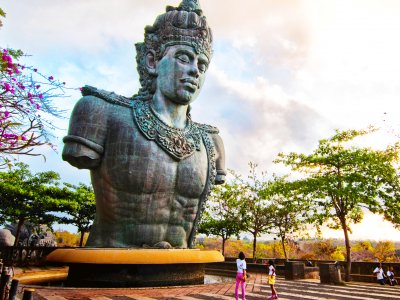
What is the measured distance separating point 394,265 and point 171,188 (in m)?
14.4

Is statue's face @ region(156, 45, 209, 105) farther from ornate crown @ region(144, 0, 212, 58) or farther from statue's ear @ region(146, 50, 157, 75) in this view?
statue's ear @ region(146, 50, 157, 75)

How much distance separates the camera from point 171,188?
9.07 m

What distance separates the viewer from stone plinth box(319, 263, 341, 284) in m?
12.5

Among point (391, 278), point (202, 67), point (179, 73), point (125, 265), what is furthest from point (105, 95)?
point (391, 278)

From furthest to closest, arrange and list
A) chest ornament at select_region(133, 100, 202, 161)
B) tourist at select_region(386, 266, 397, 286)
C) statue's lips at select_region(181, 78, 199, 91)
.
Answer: tourist at select_region(386, 266, 397, 286), statue's lips at select_region(181, 78, 199, 91), chest ornament at select_region(133, 100, 202, 161)

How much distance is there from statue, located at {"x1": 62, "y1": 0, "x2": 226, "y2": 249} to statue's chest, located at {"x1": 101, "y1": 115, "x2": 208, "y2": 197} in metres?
0.02

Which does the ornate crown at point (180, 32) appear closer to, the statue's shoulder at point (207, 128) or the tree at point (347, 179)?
the statue's shoulder at point (207, 128)

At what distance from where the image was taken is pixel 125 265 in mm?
7484

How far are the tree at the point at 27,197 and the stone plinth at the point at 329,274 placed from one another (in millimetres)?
16625

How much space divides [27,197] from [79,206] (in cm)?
332

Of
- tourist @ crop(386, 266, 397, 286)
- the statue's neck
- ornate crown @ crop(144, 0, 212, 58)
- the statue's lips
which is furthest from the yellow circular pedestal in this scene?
tourist @ crop(386, 266, 397, 286)

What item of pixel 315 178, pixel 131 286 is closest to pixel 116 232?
pixel 131 286

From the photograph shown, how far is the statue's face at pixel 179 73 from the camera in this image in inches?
378

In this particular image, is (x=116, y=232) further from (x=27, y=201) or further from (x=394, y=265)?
(x=27, y=201)
